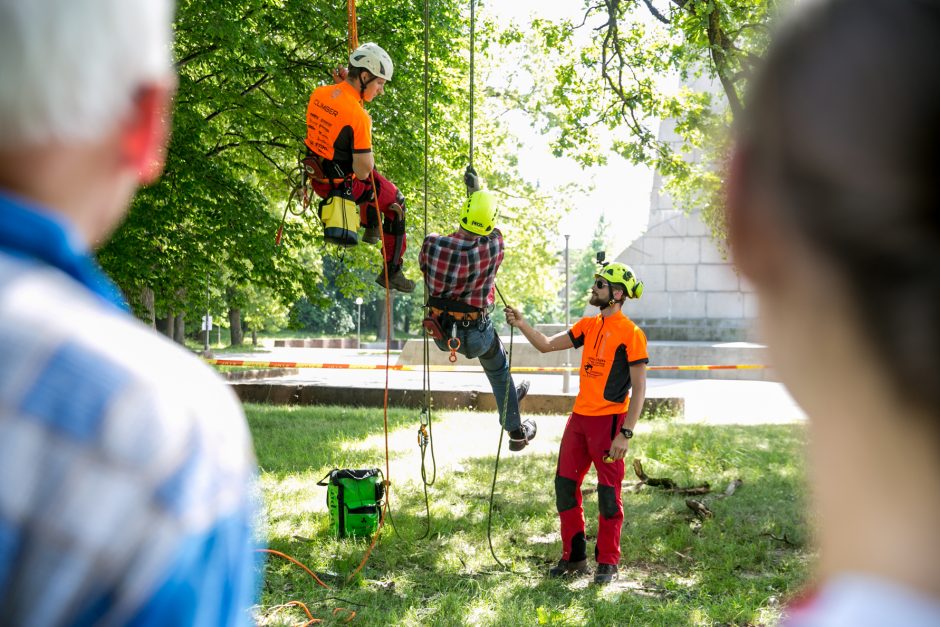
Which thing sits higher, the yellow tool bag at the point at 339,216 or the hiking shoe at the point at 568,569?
the yellow tool bag at the point at 339,216

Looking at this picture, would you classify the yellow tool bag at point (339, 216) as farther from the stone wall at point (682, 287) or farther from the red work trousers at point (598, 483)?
the stone wall at point (682, 287)

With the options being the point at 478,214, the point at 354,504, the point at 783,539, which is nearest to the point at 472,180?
the point at 478,214

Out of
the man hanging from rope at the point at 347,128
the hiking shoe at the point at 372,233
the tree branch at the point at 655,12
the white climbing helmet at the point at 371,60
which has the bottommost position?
the hiking shoe at the point at 372,233

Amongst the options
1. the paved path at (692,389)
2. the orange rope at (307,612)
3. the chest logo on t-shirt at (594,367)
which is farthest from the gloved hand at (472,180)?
the paved path at (692,389)

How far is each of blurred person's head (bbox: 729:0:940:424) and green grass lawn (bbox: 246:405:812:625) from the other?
3855mm

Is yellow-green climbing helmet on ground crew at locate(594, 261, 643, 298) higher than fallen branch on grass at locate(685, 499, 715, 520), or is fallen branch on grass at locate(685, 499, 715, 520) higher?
yellow-green climbing helmet on ground crew at locate(594, 261, 643, 298)

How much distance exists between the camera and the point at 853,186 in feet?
2.07

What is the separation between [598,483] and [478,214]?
2.39 m

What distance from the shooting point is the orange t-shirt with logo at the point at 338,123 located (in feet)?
21.3

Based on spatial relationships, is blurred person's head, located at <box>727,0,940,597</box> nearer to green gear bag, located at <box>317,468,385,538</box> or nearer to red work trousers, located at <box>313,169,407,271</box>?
red work trousers, located at <box>313,169,407,271</box>

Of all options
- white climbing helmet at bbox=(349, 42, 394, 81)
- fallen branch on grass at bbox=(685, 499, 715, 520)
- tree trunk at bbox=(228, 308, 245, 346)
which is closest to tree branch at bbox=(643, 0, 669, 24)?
white climbing helmet at bbox=(349, 42, 394, 81)

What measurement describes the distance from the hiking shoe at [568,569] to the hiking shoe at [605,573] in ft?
0.49

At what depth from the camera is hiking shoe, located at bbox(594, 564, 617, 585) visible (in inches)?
261

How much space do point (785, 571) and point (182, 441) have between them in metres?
7.09
